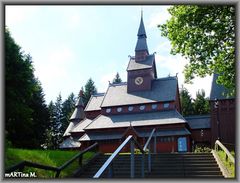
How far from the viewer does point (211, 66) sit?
28.1 feet

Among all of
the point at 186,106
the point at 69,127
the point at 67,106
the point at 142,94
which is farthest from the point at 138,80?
the point at 186,106

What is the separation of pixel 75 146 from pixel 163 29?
15.7 m

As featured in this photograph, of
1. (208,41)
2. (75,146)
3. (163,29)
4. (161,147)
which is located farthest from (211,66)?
(75,146)

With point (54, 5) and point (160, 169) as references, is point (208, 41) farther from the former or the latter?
point (54, 5)

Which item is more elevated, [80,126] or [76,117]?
[76,117]

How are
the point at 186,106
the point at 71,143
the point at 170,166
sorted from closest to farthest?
the point at 170,166 < the point at 71,143 < the point at 186,106

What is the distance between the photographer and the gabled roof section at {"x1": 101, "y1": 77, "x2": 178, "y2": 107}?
18.8 metres

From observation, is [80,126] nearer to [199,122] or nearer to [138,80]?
[138,80]

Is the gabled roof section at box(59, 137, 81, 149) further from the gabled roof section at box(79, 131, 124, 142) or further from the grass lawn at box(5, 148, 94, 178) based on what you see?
the grass lawn at box(5, 148, 94, 178)

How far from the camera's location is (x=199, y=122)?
2322cm

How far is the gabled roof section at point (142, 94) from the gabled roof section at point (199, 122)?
3564 mm

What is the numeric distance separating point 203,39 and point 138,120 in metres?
10.5

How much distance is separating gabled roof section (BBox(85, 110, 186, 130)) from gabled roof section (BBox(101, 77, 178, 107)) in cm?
76

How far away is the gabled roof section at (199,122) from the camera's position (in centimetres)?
2281
